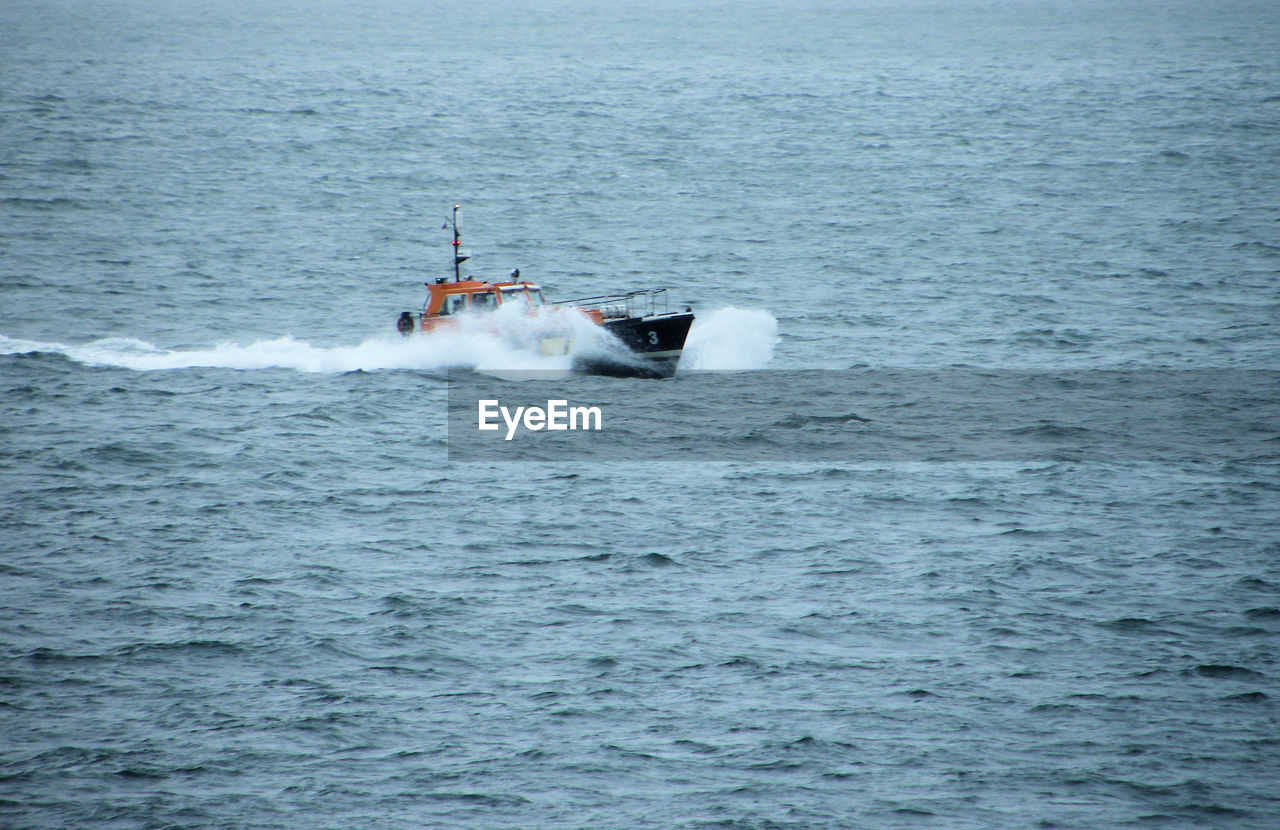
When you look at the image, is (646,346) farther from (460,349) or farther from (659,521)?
(659,521)

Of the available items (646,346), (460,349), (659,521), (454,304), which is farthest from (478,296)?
(659,521)

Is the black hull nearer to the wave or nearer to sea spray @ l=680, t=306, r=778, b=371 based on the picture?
the wave

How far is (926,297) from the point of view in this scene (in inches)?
1564

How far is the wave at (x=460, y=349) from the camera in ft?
94.2

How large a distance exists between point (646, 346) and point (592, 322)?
1.34 metres

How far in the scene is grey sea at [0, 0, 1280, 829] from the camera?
14.1m

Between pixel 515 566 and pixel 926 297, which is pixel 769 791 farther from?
pixel 926 297

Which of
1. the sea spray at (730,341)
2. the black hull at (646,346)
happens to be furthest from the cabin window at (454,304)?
the sea spray at (730,341)

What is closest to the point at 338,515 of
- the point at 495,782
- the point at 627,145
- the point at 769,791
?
the point at 495,782

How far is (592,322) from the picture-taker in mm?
28375

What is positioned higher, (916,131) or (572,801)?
(916,131)

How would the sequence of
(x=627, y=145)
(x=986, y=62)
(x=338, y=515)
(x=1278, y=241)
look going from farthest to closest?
(x=986, y=62)
(x=627, y=145)
(x=1278, y=241)
(x=338, y=515)

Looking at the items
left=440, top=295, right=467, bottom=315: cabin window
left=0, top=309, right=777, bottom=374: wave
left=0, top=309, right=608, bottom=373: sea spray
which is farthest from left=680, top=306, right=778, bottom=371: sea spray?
left=440, top=295, right=467, bottom=315: cabin window

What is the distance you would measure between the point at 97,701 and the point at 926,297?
29939mm
